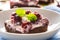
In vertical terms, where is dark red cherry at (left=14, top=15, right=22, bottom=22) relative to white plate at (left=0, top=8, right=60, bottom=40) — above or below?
above

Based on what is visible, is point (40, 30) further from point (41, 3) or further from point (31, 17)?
point (41, 3)

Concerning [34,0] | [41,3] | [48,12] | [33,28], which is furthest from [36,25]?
[41,3]

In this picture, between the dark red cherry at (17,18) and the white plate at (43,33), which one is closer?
the white plate at (43,33)

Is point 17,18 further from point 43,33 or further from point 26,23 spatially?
point 43,33

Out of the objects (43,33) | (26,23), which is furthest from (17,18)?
(43,33)

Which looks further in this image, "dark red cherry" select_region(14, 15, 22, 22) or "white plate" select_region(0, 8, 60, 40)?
"dark red cherry" select_region(14, 15, 22, 22)

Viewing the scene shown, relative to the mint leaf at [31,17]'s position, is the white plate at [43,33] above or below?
below

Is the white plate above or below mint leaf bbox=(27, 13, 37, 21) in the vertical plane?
below

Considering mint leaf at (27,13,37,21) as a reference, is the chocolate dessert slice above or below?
below
